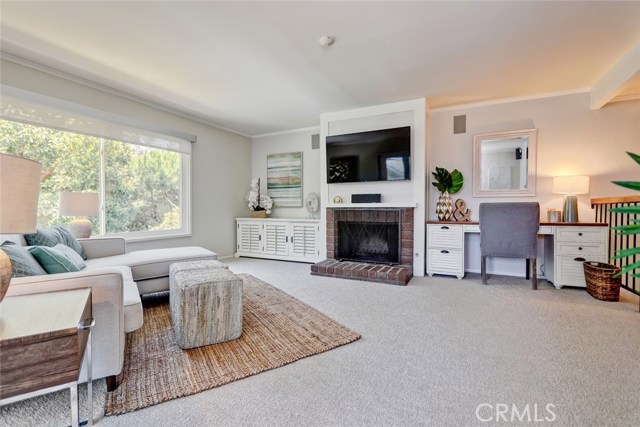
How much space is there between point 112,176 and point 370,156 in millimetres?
3521

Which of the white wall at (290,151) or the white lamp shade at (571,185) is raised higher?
the white wall at (290,151)

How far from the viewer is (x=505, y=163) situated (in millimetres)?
3803

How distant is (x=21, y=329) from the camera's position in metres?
0.86

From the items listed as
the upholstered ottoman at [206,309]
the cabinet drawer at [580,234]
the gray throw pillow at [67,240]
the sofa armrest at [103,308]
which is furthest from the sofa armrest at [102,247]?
the cabinet drawer at [580,234]

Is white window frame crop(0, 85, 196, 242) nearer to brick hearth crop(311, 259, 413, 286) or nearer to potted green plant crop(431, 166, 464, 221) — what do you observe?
brick hearth crop(311, 259, 413, 286)

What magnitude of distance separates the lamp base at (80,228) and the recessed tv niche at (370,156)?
10.3 feet

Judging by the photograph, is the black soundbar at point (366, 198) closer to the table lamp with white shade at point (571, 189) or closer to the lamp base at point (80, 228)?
the table lamp with white shade at point (571, 189)

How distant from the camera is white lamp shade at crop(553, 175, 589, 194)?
3279 millimetres

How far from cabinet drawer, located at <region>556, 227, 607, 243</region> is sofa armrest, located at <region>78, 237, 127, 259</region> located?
16.5 ft

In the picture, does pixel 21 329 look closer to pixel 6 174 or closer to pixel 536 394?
pixel 6 174

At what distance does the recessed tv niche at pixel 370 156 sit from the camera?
388cm

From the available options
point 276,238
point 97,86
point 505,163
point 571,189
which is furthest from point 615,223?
point 97,86

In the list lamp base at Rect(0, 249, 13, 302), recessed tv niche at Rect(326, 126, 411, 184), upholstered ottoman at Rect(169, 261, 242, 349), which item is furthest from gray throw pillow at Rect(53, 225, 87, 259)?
recessed tv niche at Rect(326, 126, 411, 184)

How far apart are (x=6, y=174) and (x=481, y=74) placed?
3897mm
